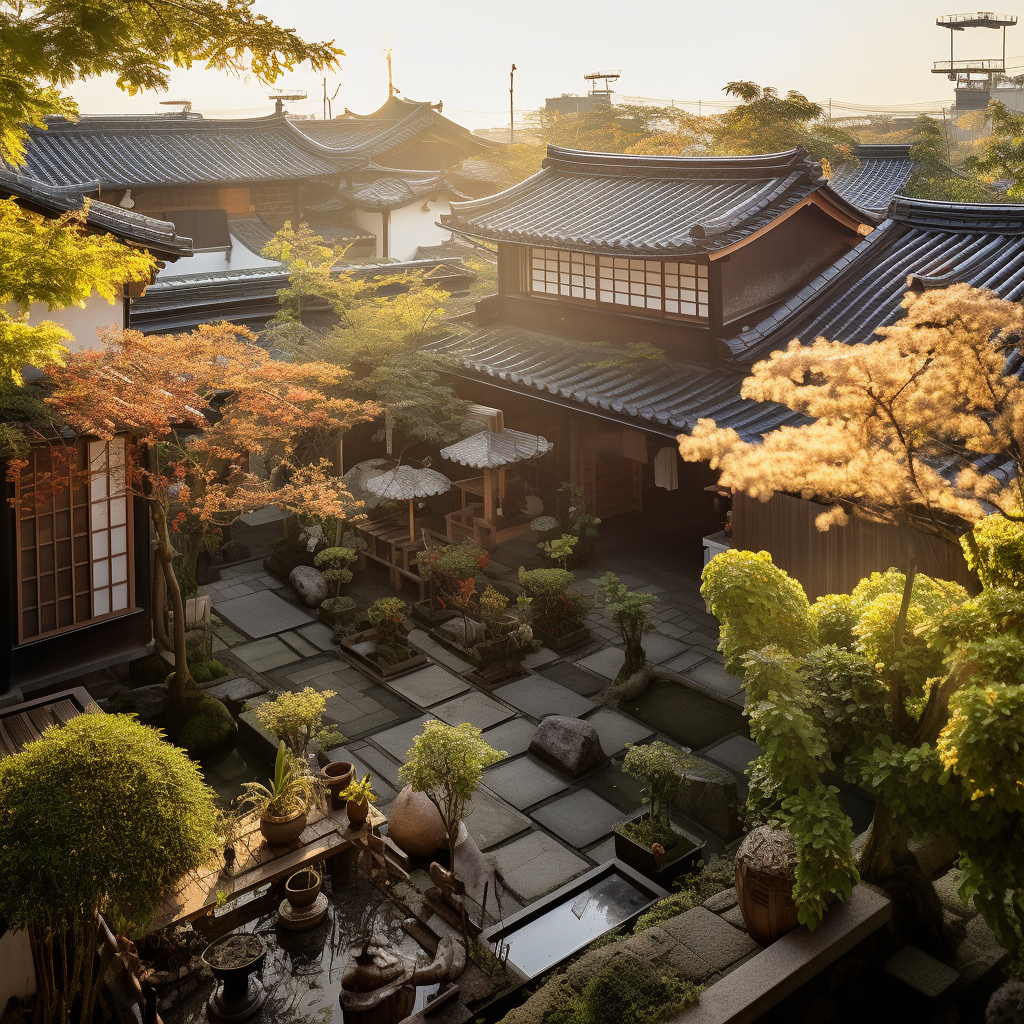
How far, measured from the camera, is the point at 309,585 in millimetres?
16969

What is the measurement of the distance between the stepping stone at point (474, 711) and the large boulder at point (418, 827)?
2.70 m

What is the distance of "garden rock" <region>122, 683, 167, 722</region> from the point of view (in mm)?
12844

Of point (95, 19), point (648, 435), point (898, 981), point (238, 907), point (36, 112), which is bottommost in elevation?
point (238, 907)

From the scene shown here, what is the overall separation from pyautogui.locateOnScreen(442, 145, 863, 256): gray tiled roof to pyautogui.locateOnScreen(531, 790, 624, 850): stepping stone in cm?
919

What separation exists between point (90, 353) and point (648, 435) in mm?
10049

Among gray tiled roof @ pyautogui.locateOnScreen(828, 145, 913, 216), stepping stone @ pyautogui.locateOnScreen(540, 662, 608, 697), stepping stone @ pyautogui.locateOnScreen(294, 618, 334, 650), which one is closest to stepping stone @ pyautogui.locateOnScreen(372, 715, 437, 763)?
stepping stone @ pyautogui.locateOnScreen(540, 662, 608, 697)

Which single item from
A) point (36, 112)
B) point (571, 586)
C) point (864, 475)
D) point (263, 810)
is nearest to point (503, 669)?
point (571, 586)

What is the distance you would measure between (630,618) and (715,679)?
1753mm

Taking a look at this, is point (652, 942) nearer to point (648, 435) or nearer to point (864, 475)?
point (864, 475)

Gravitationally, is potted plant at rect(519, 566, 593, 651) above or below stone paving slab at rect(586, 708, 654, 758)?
above

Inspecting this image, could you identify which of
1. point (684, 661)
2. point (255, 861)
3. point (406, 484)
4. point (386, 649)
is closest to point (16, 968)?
point (255, 861)

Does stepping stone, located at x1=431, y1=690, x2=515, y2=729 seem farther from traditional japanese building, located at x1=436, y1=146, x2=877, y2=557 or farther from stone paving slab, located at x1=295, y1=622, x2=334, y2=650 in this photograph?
traditional japanese building, located at x1=436, y1=146, x2=877, y2=557

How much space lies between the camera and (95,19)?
6.48m

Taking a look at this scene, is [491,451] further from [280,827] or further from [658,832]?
[280,827]
